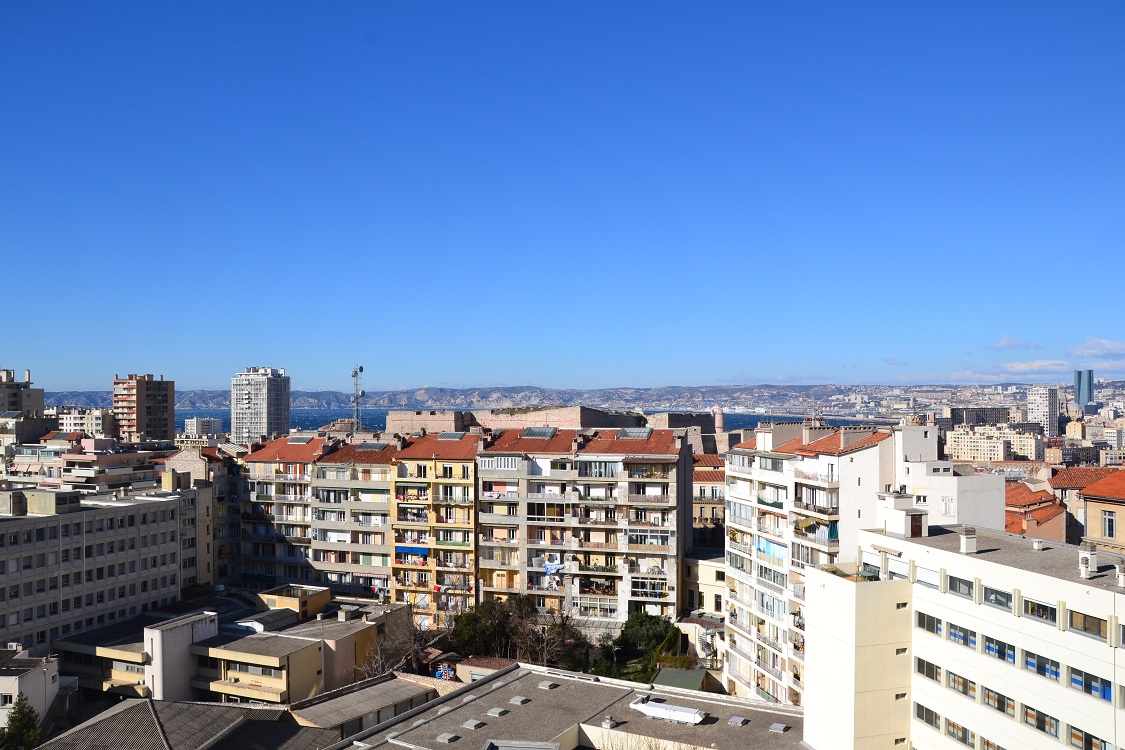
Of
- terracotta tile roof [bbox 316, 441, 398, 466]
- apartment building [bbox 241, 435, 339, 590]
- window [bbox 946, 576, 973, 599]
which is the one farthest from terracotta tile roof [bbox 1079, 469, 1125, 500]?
apartment building [bbox 241, 435, 339, 590]

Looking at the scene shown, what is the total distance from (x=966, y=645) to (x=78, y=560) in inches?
1812

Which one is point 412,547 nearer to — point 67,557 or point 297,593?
point 297,593

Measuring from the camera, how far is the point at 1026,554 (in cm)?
2702


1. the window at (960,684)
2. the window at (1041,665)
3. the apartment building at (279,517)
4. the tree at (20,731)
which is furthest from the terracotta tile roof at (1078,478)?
the tree at (20,731)

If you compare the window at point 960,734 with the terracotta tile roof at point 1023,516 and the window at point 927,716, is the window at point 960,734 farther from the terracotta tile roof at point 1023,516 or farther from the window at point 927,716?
the terracotta tile roof at point 1023,516

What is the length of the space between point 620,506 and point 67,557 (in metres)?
31.8

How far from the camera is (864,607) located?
90.3ft

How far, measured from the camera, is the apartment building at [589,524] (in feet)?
182

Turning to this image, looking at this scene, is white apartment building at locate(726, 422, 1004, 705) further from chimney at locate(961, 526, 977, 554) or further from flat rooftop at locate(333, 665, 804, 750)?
flat rooftop at locate(333, 665, 804, 750)

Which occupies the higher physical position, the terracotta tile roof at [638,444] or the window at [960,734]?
the terracotta tile roof at [638,444]

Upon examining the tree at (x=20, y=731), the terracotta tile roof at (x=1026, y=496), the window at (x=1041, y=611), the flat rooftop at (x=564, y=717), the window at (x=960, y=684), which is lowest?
the tree at (x=20, y=731)

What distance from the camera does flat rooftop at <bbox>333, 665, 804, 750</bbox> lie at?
1164 inches

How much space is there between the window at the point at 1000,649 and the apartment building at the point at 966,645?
0.11 feet

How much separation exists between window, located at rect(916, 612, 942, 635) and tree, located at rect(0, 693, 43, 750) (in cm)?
3394
